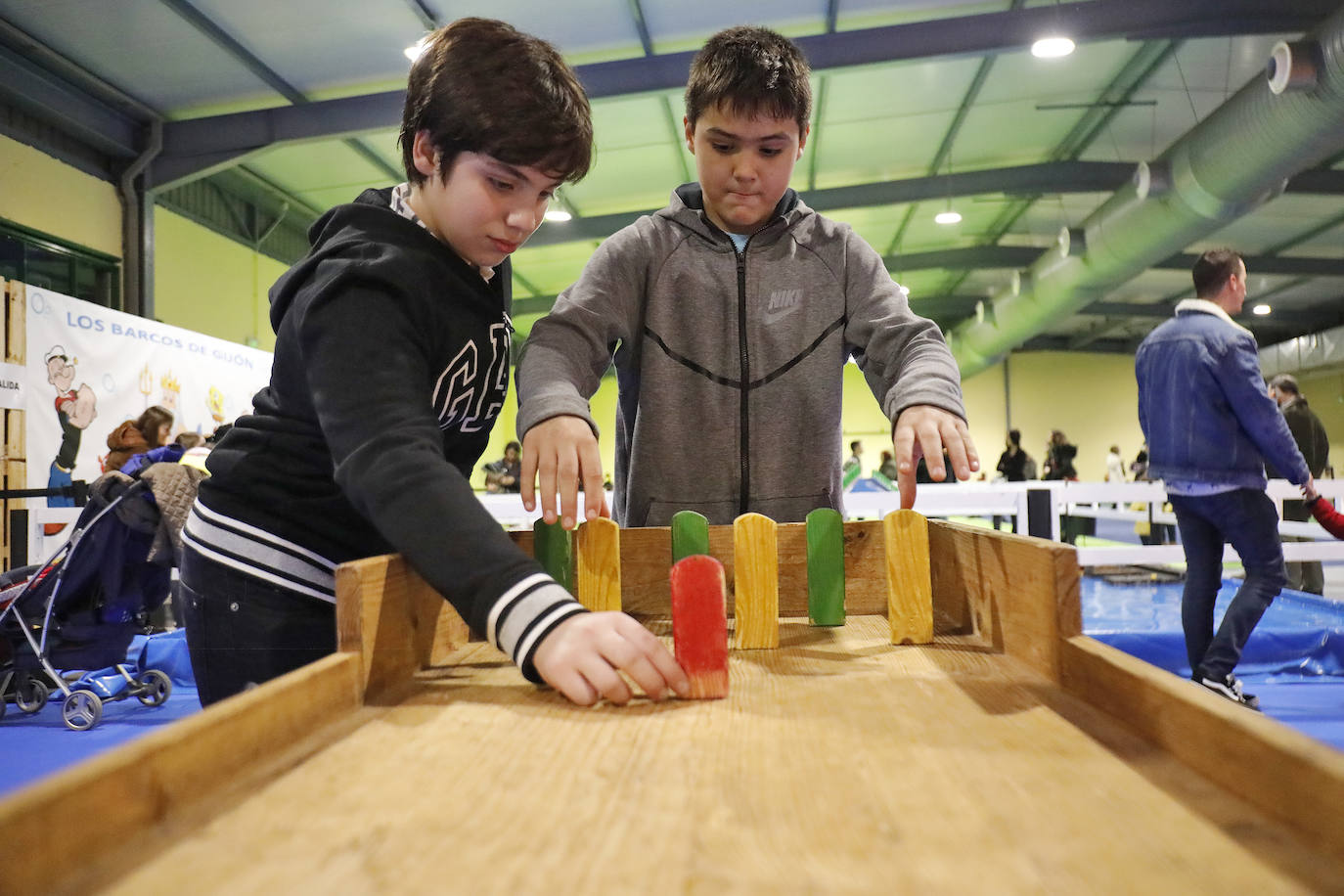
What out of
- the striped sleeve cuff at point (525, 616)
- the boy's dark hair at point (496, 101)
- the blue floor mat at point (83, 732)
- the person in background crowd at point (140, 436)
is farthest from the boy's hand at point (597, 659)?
the person in background crowd at point (140, 436)

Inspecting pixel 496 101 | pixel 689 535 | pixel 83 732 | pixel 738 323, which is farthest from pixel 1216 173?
pixel 83 732

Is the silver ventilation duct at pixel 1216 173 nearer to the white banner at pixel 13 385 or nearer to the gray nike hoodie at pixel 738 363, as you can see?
the gray nike hoodie at pixel 738 363

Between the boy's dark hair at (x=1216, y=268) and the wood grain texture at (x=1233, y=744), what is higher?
the boy's dark hair at (x=1216, y=268)

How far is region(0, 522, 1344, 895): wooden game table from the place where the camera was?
44 cm

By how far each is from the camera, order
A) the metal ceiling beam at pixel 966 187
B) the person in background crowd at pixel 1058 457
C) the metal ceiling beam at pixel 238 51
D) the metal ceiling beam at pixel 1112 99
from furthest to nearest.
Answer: the person in background crowd at pixel 1058 457 → the metal ceiling beam at pixel 966 187 → the metal ceiling beam at pixel 1112 99 → the metal ceiling beam at pixel 238 51

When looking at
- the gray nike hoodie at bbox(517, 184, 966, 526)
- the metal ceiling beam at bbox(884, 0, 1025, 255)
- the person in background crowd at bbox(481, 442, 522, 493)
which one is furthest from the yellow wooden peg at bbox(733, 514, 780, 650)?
the person in background crowd at bbox(481, 442, 522, 493)

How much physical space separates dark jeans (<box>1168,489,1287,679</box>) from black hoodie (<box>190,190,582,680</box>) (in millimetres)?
2787

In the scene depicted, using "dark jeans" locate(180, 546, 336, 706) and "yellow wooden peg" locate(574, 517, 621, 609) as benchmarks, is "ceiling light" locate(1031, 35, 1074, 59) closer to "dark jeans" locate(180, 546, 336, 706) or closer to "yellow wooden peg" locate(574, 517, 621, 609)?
"yellow wooden peg" locate(574, 517, 621, 609)

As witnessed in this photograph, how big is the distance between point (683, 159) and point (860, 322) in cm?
769

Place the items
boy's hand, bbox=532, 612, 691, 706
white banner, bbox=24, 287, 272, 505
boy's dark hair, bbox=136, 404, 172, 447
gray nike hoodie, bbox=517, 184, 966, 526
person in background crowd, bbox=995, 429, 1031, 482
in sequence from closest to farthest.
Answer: boy's hand, bbox=532, 612, 691, 706, gray nike hoodie, bbox=517, 184, 966, 526, boy's dark hair, bbox=136, 404, 172, 447, white banner, bbox=24, 287, 272, 505, person in background crowd, bbox=995, 429, 1031, 482

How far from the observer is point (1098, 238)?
9109mm

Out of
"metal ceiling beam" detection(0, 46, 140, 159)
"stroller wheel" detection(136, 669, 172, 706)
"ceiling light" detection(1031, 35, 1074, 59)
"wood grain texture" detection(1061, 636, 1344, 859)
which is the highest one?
"ceiling light" detection(1031, 35, 1074, 59)

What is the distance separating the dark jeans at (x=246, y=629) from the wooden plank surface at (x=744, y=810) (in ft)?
1.19

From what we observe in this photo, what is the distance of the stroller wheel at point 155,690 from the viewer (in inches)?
148
